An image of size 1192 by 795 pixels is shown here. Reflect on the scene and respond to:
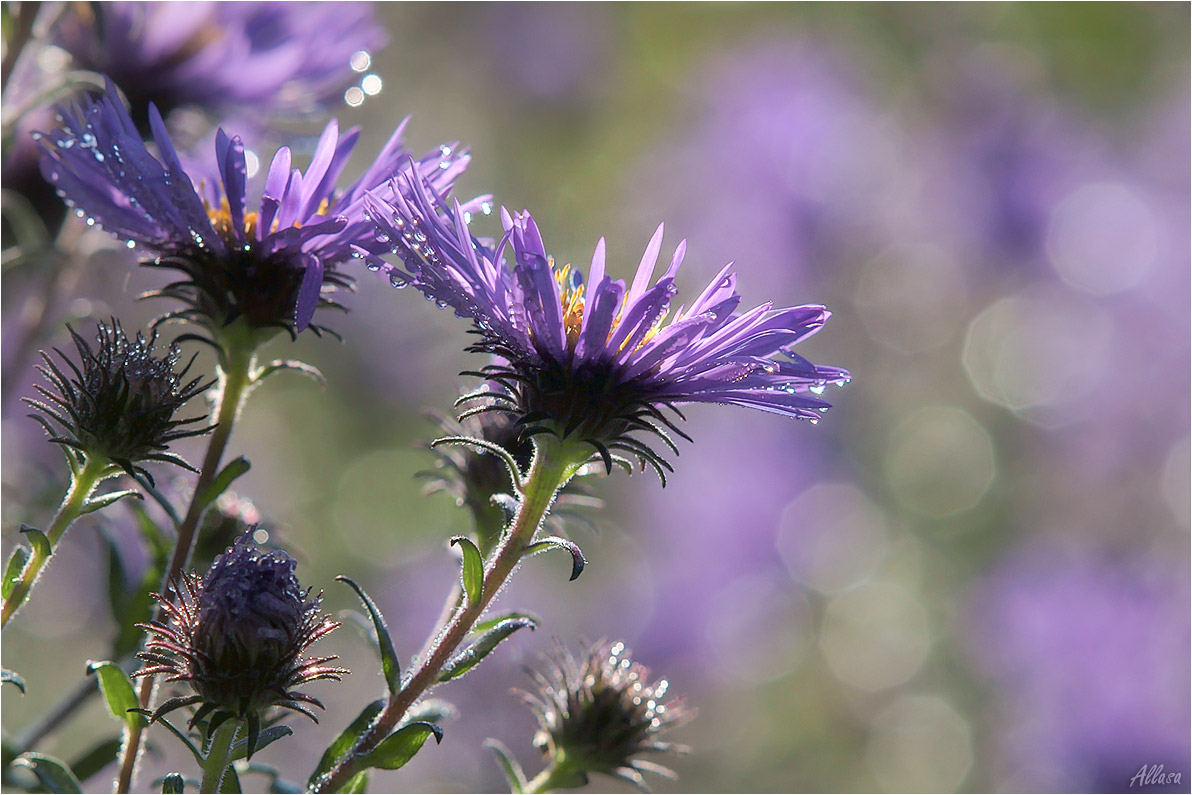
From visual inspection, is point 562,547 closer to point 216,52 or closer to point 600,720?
point 600,720

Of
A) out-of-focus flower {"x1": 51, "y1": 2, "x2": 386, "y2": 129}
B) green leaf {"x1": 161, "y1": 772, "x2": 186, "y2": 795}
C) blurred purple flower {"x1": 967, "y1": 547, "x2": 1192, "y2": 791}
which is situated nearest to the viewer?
green leaf {"x1": 161, "y1": 772, "x2": 186, "y2": 795}

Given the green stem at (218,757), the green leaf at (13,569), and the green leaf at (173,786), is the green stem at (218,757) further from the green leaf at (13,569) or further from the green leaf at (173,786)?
the green leaf at (13,569)

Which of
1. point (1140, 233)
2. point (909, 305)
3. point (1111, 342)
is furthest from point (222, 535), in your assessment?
point (1140, 233)

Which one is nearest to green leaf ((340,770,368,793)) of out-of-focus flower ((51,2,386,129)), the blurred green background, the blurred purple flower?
out-of-focus flower ((51,2,386,129))

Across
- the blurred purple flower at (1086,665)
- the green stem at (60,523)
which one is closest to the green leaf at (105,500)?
the green stem at (60,523)

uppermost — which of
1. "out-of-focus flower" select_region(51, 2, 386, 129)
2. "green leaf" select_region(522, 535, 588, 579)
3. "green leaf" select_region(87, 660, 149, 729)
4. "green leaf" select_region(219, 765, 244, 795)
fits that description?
"out-of-focus flower" select_region(51, 2, 386, 129)

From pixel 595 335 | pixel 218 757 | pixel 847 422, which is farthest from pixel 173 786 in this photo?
pixel 847 422

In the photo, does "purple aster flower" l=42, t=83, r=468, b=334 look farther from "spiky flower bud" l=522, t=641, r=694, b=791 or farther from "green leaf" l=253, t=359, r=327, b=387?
"spiky flower bud" l=522, t=641, r=694, b=791
